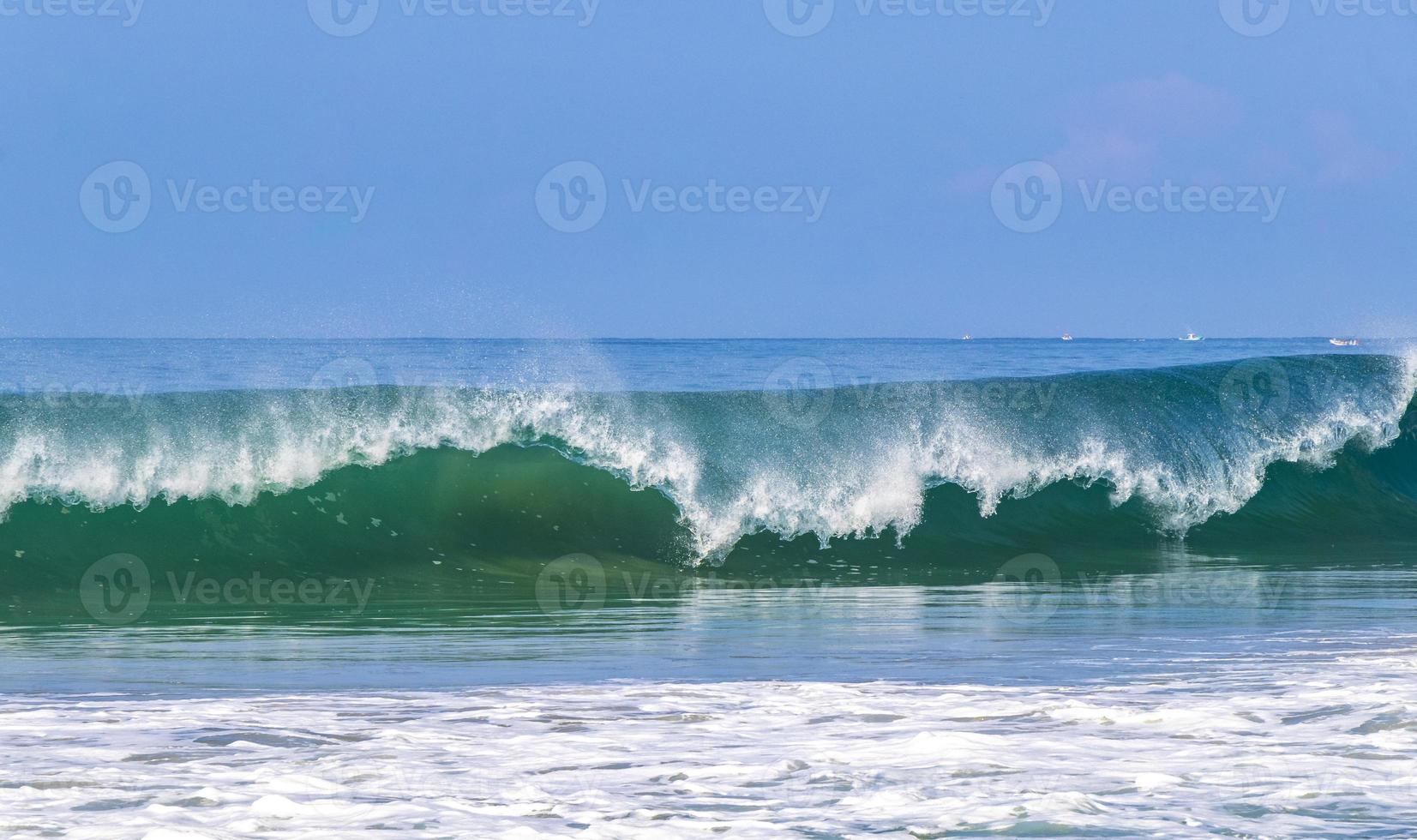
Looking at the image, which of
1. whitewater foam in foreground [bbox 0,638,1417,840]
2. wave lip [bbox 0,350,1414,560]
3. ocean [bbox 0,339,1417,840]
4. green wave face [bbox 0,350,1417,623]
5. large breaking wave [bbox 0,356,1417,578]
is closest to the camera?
whitewater foam in foreground [bbox 0,638,1417,840]

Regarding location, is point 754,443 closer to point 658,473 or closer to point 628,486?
point 658,473

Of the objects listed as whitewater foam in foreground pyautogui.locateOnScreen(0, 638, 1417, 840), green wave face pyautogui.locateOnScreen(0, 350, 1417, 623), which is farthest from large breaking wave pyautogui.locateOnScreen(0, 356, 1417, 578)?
whitewater foam in foreground pyautogui.locateOnScreen(0, 638, 1417, 840)

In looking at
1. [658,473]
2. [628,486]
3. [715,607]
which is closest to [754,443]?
[658,473]

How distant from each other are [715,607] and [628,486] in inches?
202

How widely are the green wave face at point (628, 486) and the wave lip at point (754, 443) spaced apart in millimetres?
36

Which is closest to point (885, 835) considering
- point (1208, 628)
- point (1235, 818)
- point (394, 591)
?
point (1235, 818)

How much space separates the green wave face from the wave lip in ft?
0.12

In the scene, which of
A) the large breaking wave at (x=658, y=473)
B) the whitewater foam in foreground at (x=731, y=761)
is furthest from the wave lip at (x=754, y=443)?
the whitewater foam in foreground at (x=731, y=761)

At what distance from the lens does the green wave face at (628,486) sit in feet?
40.1

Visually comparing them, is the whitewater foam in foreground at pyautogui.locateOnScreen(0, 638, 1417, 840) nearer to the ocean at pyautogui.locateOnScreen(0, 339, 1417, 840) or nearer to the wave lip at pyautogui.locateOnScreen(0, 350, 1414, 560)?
the ocean at pyautogui.locateOnScreen(0, 339, 1417, 840)

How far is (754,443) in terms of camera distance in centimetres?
1561

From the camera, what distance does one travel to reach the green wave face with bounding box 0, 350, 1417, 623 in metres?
12.2

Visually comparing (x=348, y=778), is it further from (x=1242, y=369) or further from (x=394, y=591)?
(x=1242, y=369)

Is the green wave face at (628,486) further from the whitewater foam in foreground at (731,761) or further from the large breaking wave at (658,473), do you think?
the whitewater foam in foreground at (731,761)
